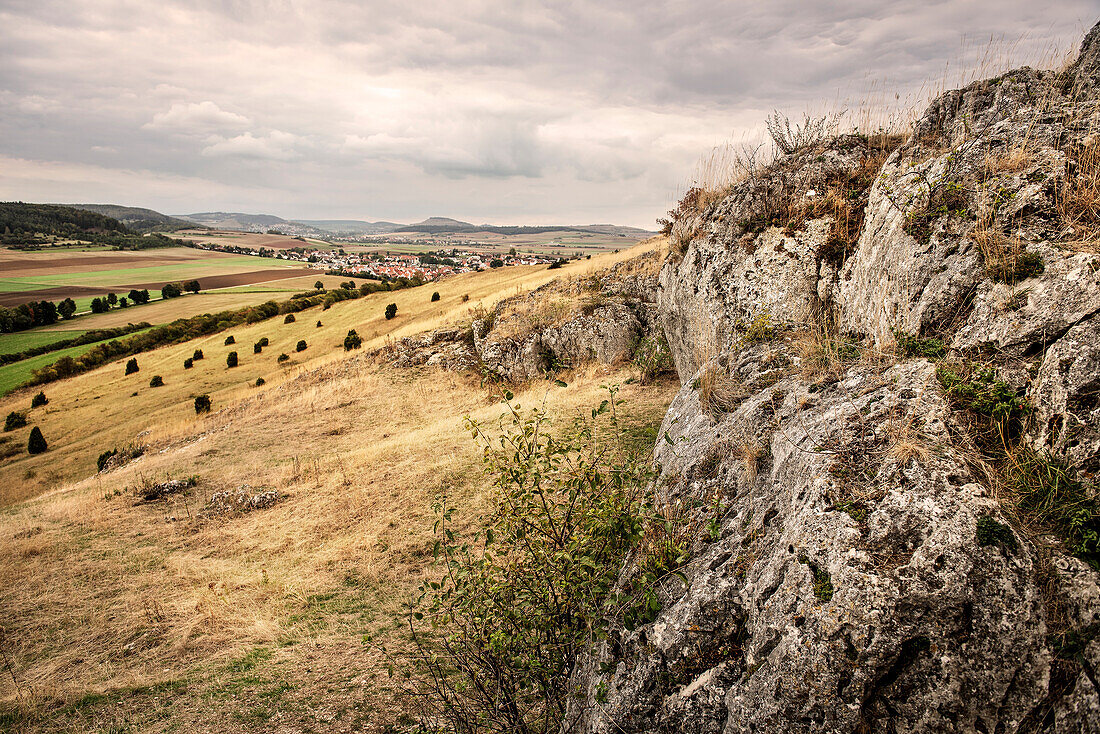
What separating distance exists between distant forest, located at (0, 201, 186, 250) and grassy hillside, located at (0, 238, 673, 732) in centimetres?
14578

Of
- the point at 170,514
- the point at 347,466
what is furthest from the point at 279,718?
the point at 170,514

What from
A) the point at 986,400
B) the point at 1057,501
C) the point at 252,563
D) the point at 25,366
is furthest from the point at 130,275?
the point at 1057,501

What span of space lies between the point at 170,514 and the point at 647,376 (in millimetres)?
13995

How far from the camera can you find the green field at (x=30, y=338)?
5124 cm

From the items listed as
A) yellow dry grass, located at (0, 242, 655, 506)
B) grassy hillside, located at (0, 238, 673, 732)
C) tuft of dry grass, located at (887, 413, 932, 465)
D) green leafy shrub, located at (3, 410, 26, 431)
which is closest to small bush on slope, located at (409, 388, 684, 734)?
grassy hillside, located at (0, 238, 673, 732)

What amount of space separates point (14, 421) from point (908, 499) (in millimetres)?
46043

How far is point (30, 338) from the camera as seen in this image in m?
54.9

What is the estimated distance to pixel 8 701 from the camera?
20.3 ft

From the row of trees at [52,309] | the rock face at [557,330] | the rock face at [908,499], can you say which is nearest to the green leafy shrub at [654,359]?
the rock face at [557,330]

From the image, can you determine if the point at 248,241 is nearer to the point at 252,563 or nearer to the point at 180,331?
the point at 180,331

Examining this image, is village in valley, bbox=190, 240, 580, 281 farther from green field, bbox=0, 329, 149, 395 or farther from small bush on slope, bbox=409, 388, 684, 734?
small bush on slope, bbox=409, 388, 684, 734

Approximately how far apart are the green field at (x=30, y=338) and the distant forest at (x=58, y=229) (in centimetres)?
8263

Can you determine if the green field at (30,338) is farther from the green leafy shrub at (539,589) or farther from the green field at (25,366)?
the green leafy shrub at (539,589)

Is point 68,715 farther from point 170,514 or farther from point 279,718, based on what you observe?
point 170,514
